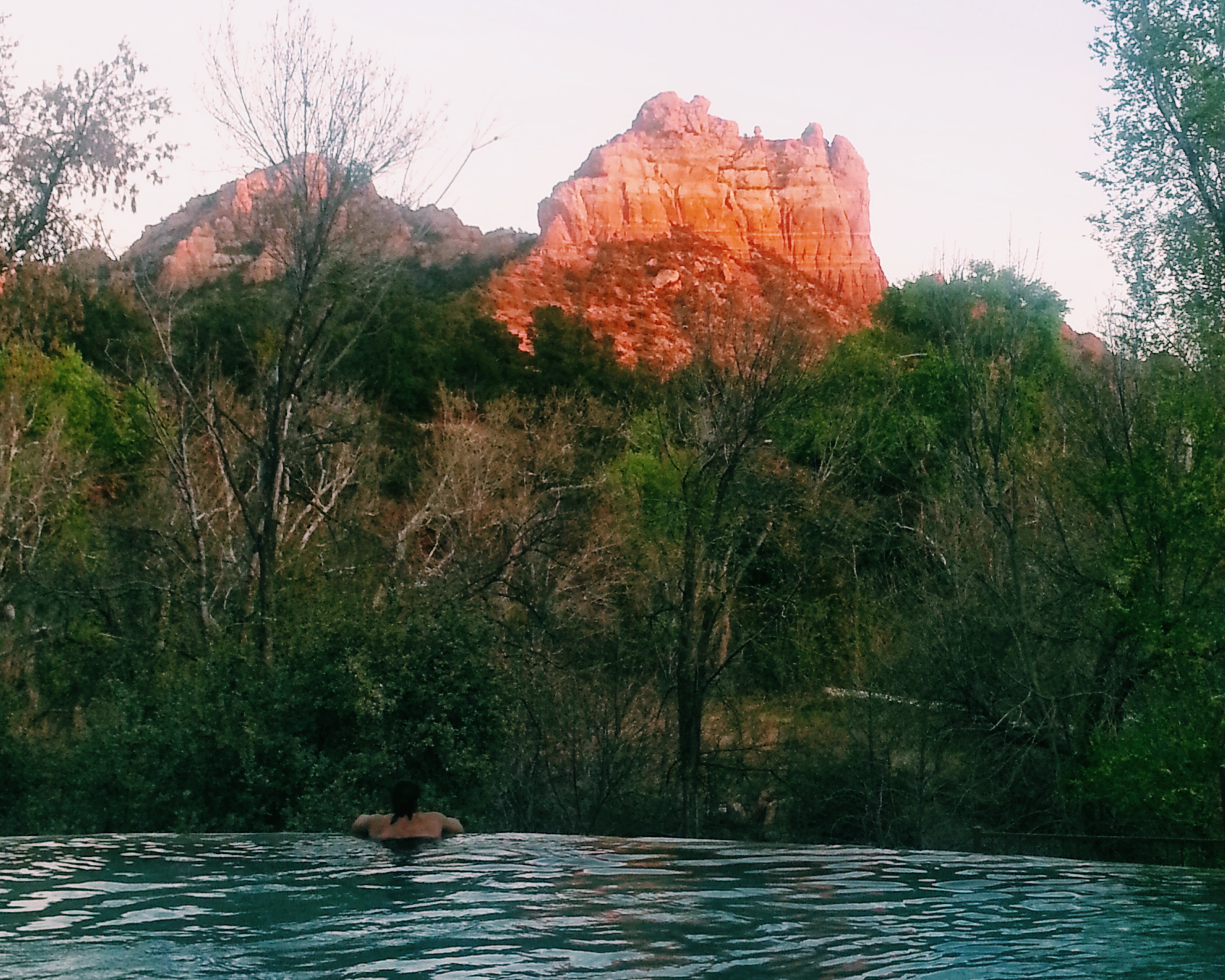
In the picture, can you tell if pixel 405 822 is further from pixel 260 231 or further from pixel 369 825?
pixel 260 231

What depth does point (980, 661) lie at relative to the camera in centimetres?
2850

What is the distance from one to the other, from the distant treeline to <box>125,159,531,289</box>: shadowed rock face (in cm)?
70

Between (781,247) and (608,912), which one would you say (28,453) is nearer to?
(608,912)

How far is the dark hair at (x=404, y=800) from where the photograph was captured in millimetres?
14383

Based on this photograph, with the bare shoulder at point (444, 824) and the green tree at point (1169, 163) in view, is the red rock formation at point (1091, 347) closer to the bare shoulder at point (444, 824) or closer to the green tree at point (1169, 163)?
the green tree at point (1169, 163)

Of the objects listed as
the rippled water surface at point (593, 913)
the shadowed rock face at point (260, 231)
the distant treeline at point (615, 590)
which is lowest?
the rippled water surface at point (593, 913)

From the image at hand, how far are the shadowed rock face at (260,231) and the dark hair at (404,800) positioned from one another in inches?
487

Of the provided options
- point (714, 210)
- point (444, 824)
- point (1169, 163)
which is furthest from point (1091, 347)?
point (714, 210)

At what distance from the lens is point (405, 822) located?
14.7m

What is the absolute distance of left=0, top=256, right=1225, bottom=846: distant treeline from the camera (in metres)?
20.0

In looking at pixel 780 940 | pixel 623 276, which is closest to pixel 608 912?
pixel 780 940

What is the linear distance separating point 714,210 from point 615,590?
4002 inches

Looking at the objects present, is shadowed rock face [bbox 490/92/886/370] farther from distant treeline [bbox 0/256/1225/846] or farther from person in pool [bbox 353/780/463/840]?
person in pool [bbox 353/780/463/840]

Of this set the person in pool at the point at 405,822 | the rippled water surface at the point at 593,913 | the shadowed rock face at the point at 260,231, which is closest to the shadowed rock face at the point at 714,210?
the shadowed rock face at the point at 260,231
